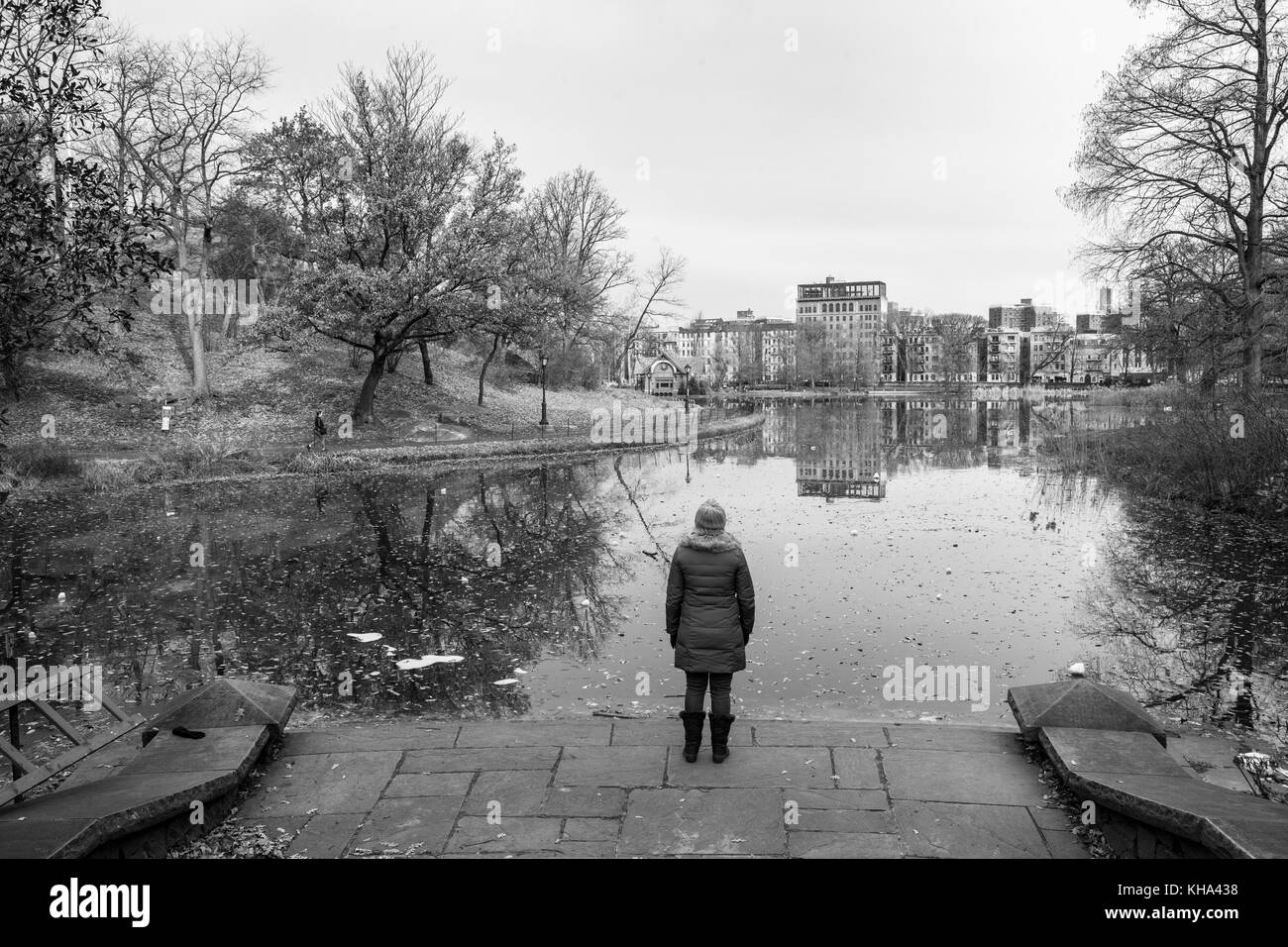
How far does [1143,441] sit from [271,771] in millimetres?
23063

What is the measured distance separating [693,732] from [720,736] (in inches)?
7.7

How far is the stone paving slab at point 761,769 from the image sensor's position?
552 centimetres

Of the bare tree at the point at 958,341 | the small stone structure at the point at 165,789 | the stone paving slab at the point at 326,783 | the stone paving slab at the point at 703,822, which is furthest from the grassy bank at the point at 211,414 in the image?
the bare tree at the point at 958,341

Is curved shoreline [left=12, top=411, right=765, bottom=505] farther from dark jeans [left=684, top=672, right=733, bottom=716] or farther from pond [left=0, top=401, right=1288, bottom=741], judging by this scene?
dark jeans [left=684, top=672, right=733, bottom=716]

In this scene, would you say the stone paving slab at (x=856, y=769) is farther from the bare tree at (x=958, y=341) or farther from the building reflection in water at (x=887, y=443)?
the bare tree at (x=958, y=341)

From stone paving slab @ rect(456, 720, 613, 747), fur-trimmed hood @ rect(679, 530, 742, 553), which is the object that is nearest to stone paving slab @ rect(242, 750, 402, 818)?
stone paving slab @ rect(456, 720, 613, 747)

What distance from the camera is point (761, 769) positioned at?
5742mm

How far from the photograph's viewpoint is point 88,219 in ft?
24.5

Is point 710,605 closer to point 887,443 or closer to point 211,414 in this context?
point 211,414

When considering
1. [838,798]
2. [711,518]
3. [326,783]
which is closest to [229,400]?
[326,783]

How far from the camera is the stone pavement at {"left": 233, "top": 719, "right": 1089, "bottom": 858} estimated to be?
473cm

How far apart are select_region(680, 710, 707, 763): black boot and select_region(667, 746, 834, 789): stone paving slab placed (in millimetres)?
55

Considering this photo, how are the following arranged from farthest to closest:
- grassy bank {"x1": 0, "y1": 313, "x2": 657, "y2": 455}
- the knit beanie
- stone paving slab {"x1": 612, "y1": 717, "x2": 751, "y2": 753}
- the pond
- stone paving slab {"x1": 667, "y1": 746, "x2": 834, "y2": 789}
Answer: grassy bank {"x1": 0, "y1": 313, "x2": 657, "y2": 455}, the pond, stone paving slab {"x1": 612, "y1": 717, "x2": 751, "y2": 753}, the knit beanie, stone paving slab {"x1": 667, "y1": 746, "x2": 834, "y2": 789}
